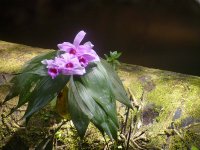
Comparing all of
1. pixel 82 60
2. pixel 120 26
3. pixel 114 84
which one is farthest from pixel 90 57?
pixel 120 26

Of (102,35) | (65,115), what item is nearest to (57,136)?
(65,115)

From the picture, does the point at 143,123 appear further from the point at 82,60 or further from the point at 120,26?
the point at 120,26

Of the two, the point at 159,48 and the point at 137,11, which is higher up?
the point at 137,11

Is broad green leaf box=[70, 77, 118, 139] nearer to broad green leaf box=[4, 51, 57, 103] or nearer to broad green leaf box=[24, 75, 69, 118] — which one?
broad green leaf box=[24, 75, 69, 118]

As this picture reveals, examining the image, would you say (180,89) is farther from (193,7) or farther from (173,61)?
(193,7)

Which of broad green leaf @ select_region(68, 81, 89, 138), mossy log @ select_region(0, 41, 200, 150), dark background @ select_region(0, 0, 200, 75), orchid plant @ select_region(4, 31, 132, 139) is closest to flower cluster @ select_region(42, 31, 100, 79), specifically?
orchid plant @ select_region(4, 31, 132, 139)

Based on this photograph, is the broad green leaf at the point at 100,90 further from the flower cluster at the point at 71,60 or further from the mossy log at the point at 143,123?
the mossy log at the point at 143,123

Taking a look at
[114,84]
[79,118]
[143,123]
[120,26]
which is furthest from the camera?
[120,26]
